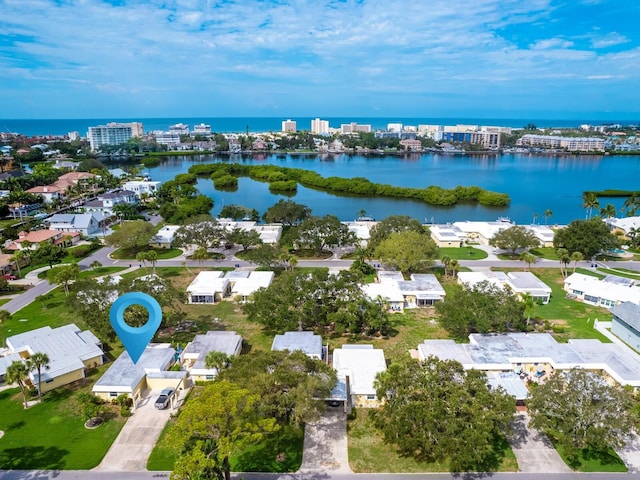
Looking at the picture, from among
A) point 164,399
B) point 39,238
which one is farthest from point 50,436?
point 39,238

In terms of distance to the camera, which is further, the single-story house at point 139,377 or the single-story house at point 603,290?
the single-story house at point 603,290

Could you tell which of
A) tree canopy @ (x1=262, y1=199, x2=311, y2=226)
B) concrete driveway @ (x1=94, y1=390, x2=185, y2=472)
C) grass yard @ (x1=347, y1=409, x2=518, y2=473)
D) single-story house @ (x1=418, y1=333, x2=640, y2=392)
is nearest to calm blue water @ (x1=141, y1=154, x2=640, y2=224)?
tree canopy @ (x1=262, y1=199, x2=311, y2=226)

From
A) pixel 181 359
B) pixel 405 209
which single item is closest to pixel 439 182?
pixel 405 209

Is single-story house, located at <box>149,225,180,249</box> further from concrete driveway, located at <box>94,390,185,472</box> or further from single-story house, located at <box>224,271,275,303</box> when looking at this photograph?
concrete driveway, located at <box>94,390,185,472</box>

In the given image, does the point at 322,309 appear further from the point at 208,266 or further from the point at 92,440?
the point at 208,266

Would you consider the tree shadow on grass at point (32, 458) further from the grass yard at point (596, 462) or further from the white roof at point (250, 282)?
the grass yard at point (596, 462)

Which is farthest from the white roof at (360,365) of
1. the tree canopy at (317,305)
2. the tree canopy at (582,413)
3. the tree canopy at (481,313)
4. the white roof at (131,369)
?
the white roof at (131,369)
